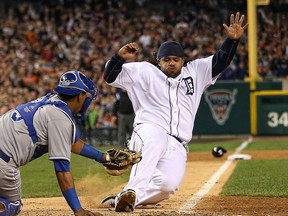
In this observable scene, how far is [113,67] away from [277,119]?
602 inches

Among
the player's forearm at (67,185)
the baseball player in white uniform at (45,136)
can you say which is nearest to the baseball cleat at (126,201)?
the baseball player in white uniform at (45,136)

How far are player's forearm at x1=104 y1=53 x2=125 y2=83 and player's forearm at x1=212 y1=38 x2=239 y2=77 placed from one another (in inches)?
39.6

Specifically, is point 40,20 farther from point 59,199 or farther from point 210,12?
point 59,199

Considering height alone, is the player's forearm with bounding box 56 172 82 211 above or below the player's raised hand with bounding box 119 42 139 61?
below

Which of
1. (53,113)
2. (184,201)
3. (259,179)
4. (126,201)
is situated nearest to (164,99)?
(126,201)

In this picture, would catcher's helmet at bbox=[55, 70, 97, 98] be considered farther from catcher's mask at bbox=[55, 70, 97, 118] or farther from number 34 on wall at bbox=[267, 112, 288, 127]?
number 34 on wall at bbox=[267, 112, 288, 127]

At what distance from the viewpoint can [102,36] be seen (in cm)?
2767

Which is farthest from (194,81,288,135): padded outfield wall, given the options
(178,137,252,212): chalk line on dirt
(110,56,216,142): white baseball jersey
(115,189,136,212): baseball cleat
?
(115,189,136,212): baseball cleat

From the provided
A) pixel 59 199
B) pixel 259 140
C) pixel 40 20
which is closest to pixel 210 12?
pixel 40 20

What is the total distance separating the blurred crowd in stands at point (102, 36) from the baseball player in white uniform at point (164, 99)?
46.3ft

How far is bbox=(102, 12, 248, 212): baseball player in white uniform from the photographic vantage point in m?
7.30

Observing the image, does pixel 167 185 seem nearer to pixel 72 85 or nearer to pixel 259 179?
pixel 72 85

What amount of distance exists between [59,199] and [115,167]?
310cm

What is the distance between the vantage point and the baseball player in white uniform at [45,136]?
5809mm
